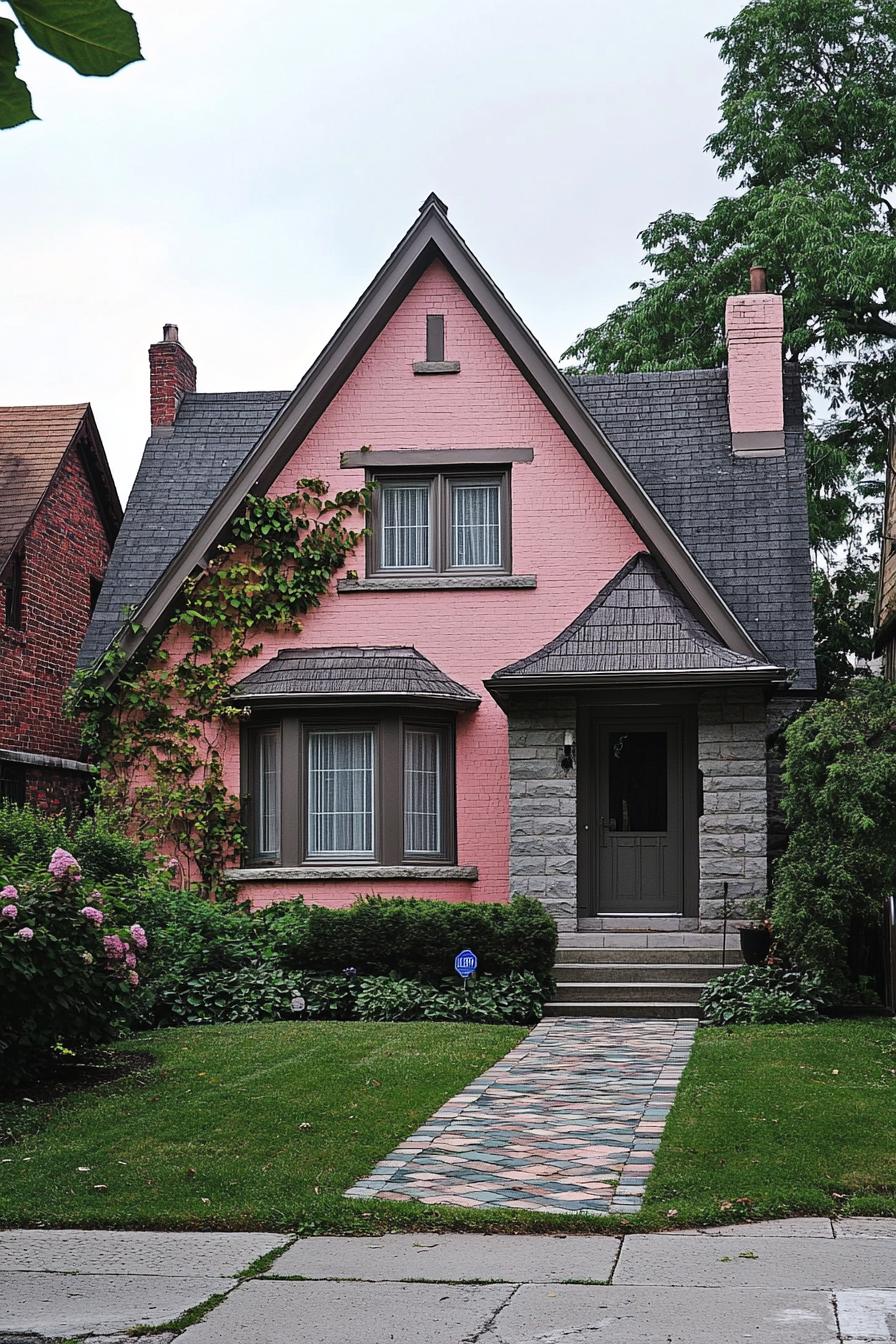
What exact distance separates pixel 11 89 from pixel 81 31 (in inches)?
4.7

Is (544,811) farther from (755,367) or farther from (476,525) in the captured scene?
(755,367)

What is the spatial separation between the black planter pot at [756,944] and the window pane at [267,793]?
517cm

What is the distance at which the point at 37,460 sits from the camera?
67.1 feet

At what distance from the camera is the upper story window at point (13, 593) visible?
18.9 meters

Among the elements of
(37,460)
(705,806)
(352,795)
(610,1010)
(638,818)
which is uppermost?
(37,460)

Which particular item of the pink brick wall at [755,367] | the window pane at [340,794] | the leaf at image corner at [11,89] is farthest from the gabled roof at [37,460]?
the leaf at image corner at [11,89]

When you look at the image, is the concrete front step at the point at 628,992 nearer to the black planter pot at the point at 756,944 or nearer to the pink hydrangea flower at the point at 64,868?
the black planter pot at the point at 756,944

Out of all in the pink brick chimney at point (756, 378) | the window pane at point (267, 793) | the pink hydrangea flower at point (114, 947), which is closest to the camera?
the pink hydrangea flower at point (114, 947)

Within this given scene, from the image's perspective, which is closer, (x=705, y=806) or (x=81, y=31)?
(x=81, y=31)

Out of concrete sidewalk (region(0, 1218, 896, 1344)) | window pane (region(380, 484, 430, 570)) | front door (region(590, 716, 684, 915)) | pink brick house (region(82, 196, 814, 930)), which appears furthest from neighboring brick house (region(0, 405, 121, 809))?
concrete sidewalk (region(0, 1218, 896, 1344))

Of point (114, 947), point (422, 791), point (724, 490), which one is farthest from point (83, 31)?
point (724, 490)

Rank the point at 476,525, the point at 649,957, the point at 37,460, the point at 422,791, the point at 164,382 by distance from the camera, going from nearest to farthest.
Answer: the point at 649,957, the point at 422,791, the point at 476,525, the point at 164,382, the point at 37,460

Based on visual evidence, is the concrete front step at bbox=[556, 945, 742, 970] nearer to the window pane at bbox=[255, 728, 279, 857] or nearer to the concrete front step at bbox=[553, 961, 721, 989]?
the concrete front step at bbox=[553, 961, 721, 989]

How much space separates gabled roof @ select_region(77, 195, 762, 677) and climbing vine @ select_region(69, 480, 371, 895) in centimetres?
27
